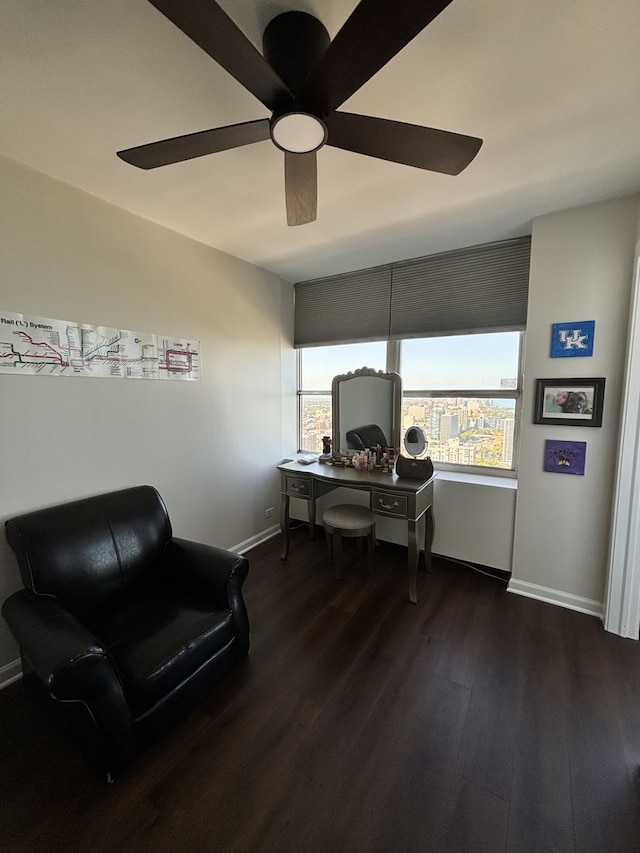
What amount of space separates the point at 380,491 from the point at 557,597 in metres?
1.36

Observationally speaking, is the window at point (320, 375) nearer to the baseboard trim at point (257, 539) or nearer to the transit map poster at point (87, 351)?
the baseboard trim at point (257, 539)

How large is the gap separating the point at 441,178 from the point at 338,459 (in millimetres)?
2124

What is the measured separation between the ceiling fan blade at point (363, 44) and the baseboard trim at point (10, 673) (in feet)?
9.09

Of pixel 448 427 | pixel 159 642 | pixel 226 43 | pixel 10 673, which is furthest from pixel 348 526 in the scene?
pixel 226 43

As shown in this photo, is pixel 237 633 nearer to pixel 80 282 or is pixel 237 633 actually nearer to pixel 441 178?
pixel 80 282

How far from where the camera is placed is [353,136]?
115 cm

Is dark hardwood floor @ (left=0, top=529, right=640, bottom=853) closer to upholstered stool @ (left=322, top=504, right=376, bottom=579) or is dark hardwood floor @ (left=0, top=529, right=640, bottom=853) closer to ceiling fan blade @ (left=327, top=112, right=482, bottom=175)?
upholstered stool @ (left=322, top=504, right=376, bottom=579)

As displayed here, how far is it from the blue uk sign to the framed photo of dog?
170 mm

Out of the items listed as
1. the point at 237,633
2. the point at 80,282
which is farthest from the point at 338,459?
the point at 80,282

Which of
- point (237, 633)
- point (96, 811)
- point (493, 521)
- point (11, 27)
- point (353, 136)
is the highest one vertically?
point (11, 27)

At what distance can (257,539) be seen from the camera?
10.5 feet

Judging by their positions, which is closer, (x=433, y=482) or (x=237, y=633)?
(x=237, y=633)

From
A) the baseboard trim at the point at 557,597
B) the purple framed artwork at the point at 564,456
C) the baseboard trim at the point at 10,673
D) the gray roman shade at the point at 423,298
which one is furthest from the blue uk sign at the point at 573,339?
the baseboard trim at the point at 10,673

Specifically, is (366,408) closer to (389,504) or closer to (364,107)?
(389,504)
